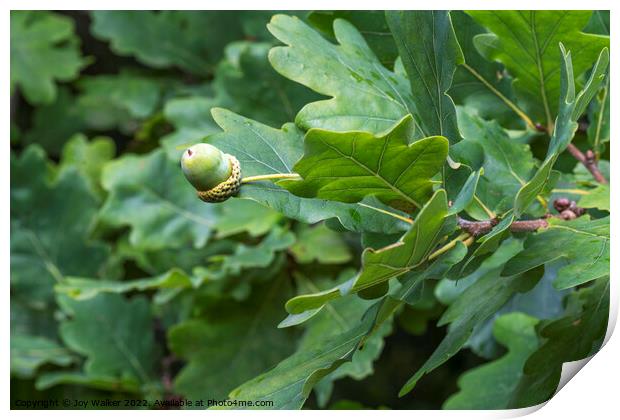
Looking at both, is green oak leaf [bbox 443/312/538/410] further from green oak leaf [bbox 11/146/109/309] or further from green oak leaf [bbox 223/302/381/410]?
green oak leaf [bbox 11/146/109/309]

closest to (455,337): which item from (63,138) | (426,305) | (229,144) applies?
(229,144)

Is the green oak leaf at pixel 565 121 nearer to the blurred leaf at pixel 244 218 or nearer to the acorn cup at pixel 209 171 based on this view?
the acorn cup at pixel 209 171

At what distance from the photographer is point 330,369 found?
691mm

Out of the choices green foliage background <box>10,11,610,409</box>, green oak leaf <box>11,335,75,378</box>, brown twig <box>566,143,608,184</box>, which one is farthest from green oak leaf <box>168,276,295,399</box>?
brown twig <box>566,143,608,184</box>

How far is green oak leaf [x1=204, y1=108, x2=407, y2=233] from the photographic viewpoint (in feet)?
2.31

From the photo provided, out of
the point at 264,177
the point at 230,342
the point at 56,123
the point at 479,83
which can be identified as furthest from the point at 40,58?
the point at 264,177

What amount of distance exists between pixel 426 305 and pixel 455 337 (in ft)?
1.70

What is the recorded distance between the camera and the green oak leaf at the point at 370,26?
91 cm

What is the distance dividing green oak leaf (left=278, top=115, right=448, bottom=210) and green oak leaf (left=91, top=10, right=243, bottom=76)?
943mm

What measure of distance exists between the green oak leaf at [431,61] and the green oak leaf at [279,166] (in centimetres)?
9

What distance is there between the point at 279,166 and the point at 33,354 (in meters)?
0.82

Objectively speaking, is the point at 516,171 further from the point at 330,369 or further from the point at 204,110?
the point at 204,110

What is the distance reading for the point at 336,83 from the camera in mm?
766

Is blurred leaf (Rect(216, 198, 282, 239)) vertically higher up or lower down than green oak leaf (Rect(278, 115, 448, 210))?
lower down
